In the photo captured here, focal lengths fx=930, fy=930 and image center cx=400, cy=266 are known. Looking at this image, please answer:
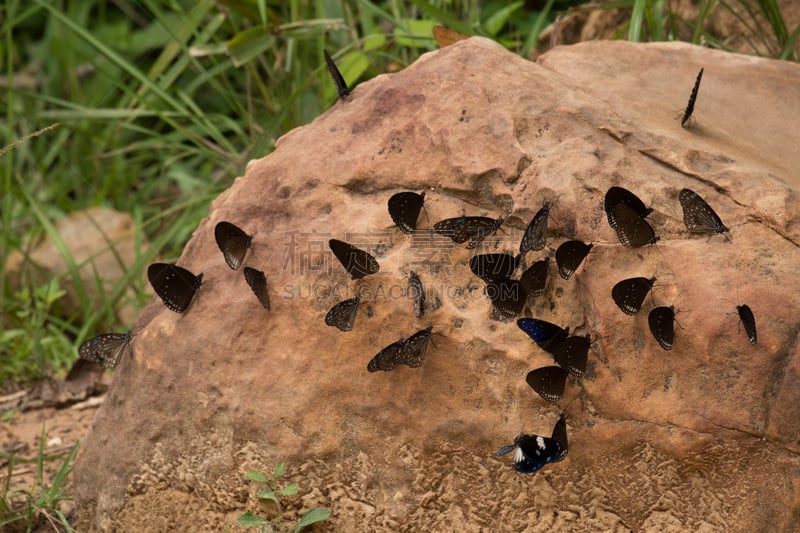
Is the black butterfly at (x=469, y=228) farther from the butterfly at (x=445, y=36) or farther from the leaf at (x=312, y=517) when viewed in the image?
the butterfly at (x=445, y=36)

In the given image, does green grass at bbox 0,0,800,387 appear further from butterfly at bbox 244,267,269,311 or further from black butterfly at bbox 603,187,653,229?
black butterfly at bbox 603,187,653,229

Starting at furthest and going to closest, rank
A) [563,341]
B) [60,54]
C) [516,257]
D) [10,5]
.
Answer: [60,54] → [10,5] → [516,257] → [563,341]

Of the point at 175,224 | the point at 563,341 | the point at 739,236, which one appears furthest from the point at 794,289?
the point at 175,224

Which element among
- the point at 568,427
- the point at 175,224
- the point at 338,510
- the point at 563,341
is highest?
the point at 563,341

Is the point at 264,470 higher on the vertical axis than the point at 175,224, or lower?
higher

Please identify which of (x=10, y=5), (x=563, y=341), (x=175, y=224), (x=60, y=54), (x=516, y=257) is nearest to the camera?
(x=563, y=341)

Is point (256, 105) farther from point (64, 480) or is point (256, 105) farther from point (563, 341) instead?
point (563, 341)

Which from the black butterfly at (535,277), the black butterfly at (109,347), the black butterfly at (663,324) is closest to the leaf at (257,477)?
the black butterfly at (109,347)

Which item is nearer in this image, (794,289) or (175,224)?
(794,289)
